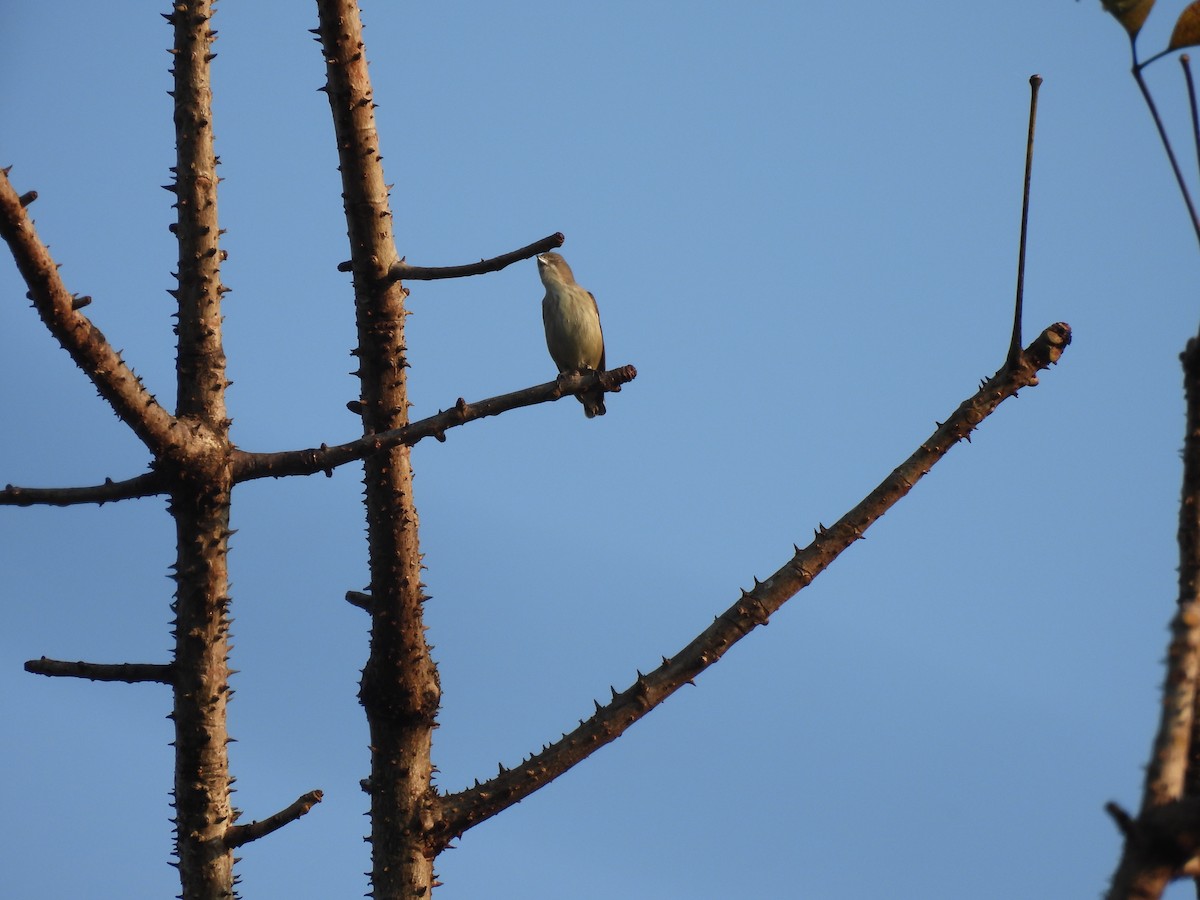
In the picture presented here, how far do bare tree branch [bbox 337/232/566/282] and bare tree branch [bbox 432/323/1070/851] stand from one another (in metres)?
1.61

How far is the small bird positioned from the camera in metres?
11.9

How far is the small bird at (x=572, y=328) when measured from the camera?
11859mm

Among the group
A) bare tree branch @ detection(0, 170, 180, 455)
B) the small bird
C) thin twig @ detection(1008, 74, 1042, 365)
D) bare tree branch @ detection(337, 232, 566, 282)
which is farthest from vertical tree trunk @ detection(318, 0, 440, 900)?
the small bird

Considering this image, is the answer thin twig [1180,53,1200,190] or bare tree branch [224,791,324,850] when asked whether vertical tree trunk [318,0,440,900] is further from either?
thin twig [1180,53,1200,190]

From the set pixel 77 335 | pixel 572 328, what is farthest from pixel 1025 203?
pixel 572 328

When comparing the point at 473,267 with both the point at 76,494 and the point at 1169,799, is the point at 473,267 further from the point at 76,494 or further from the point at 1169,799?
the point at 1169,799

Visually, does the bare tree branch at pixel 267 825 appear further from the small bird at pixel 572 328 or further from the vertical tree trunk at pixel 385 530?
the small bird at pixel 572 328

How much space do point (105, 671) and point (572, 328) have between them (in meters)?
7.47

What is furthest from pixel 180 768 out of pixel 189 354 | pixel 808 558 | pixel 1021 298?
pixel 1021 298

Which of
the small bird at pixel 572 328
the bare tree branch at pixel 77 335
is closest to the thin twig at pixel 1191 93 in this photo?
the bare tree branch at pixel 77 335

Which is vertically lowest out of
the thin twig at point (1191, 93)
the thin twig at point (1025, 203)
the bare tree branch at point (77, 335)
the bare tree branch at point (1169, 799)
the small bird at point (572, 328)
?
the bare tree branch at point (1169, 799)

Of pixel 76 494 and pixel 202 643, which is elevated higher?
pixel 76 494

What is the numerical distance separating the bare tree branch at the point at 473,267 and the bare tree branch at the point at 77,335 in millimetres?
1252

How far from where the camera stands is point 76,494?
4.52 metres
